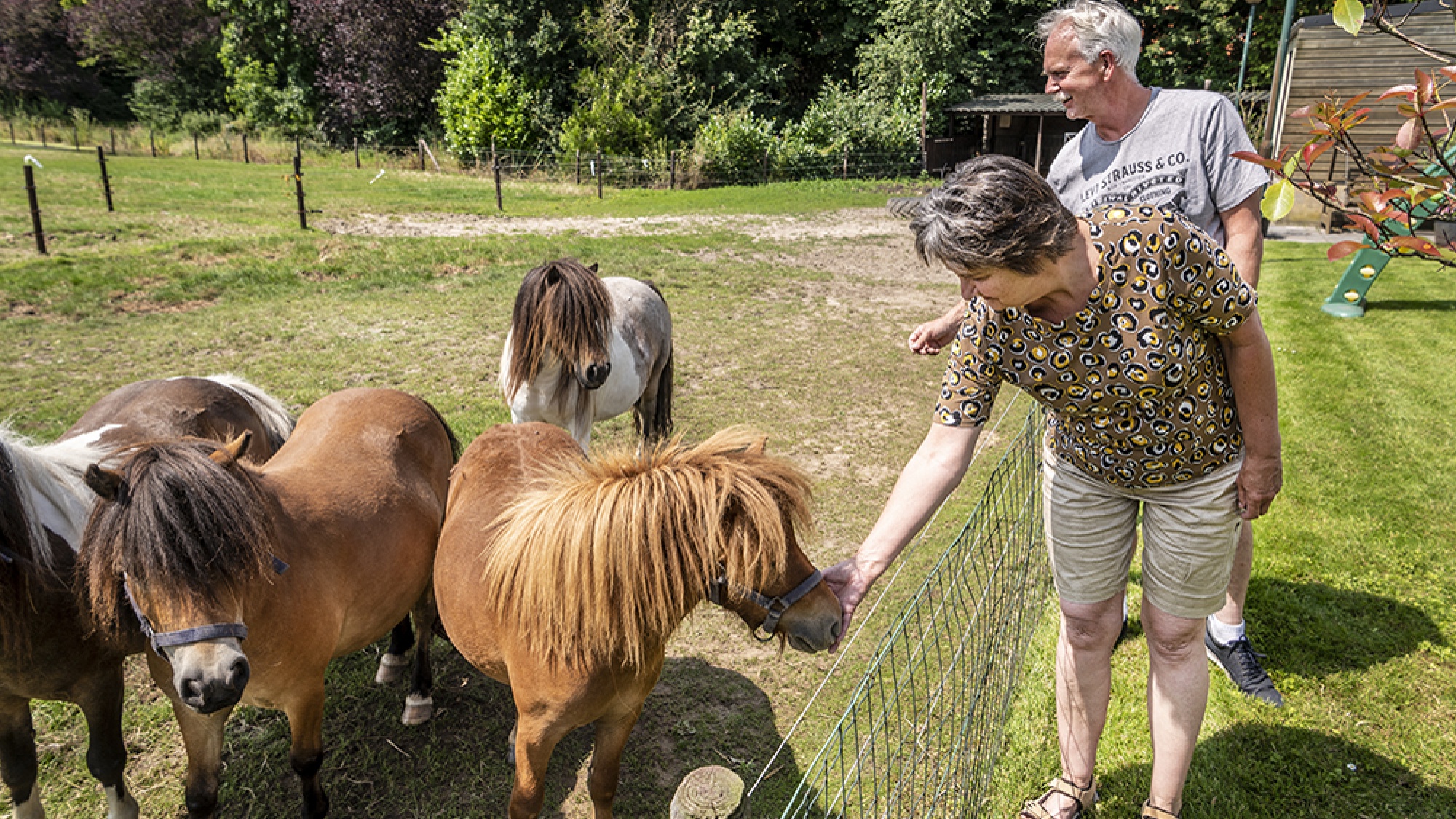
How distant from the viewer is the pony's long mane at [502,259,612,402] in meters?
4.57

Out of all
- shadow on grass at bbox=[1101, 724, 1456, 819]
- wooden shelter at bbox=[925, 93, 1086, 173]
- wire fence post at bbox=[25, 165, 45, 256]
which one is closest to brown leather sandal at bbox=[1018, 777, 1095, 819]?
shadow on grass at bbox=[1101, 724, 1456, 819]

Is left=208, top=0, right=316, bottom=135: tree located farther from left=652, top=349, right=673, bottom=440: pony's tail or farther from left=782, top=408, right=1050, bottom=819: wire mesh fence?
left=782, top=408, right=1050, bottom=819: wire mesh fence

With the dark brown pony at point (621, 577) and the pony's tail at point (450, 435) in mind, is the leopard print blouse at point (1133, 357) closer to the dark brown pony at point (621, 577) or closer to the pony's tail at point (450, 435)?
the dark brown pony at point (621, 577)

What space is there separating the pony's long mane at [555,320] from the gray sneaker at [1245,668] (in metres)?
3.44

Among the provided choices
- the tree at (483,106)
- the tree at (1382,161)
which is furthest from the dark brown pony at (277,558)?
the tree at (483,106)

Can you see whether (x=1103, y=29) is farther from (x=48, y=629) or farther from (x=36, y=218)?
(x=36, y=218)

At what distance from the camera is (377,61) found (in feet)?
100

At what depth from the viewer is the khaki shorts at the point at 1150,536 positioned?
2.21 meters

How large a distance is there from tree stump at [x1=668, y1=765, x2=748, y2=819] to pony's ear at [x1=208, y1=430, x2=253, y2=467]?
1.81m

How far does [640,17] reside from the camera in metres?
28.2

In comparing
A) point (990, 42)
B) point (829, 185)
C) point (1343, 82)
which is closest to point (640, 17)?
point (829, 185)

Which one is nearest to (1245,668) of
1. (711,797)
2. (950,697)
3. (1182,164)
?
(950,697)

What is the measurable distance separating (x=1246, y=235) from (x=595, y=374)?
325 centimetres

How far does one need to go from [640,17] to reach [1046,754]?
2971cm
